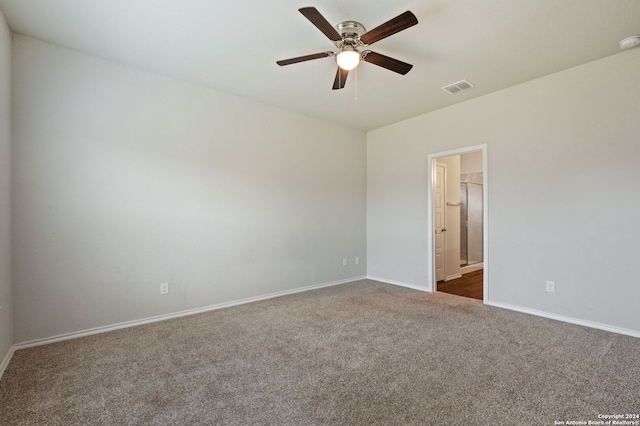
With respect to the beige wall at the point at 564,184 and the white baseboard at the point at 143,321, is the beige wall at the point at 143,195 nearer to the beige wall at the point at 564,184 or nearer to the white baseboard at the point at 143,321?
the white baseboard at the point at 143,321

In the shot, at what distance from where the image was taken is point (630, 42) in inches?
102

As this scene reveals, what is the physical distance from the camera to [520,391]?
1.91 meters

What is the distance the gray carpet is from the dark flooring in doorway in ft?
3.69

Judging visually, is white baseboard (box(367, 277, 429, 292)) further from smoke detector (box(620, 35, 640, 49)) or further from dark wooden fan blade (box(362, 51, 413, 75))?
smoke detector (box(620, 35, 640, 49))

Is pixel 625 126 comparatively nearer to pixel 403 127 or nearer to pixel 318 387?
pixel 403 127

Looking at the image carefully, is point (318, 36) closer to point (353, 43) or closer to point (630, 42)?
point (353, 43)

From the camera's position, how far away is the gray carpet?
1.72 m

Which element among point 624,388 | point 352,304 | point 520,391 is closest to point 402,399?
point 520,391

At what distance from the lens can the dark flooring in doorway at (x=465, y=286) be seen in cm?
442

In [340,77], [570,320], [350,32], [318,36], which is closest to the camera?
[350,32]

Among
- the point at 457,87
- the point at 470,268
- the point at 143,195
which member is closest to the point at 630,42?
the point at 457,87

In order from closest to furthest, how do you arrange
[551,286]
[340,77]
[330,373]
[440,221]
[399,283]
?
[330,373] → [340,77] → [551,286] → [399,283] → [440,221]

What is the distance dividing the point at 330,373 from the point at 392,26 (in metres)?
2.48

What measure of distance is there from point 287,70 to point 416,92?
5.49ft
